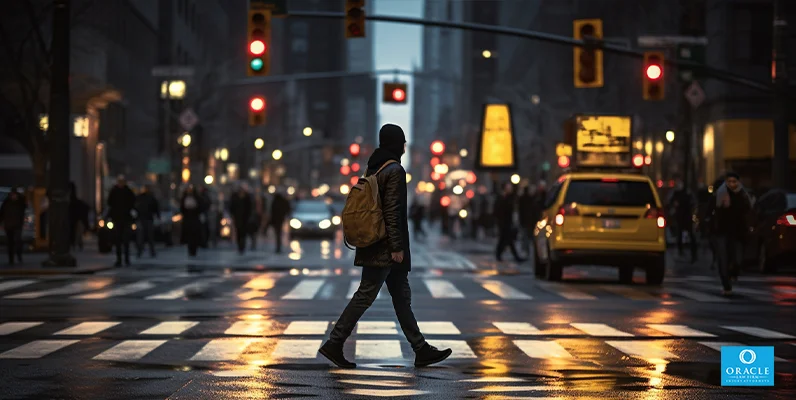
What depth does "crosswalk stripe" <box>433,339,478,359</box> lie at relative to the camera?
504 inches

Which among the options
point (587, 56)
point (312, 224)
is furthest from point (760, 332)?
point (312, 224)

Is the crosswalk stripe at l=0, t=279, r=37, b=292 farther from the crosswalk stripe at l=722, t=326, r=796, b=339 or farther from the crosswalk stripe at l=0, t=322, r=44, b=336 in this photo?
the crosswalk stripe at l=722, t=326, r=796, b=339

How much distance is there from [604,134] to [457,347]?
26.6 meters

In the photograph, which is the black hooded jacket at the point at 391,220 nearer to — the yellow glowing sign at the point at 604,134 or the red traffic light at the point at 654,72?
the red traffic light at the point at 654,72

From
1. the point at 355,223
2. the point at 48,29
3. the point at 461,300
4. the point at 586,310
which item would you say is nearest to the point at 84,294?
the point at 461,300

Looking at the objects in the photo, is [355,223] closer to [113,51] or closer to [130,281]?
[130,281]

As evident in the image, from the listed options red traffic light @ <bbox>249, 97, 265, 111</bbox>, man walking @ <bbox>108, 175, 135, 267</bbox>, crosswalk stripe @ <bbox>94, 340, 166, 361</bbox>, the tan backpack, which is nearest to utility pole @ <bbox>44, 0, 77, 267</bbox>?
man walking @ <bbox>108, 175, 135, 267</bbox>

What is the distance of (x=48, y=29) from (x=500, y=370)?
4447 centimetres

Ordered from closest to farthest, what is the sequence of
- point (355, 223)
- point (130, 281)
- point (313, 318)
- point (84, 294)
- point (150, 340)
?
point (355, 223)
point (150, 340)
point (313, 318)
point (84, 294)
point (130, 281)

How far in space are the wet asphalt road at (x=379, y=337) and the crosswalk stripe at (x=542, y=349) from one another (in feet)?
0.09

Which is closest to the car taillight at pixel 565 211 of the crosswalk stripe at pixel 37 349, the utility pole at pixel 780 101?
the utility pole at pixel 780 101

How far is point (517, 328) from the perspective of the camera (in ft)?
52.1

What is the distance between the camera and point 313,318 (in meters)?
17.1

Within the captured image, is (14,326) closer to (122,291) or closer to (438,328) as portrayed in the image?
(438,328)
